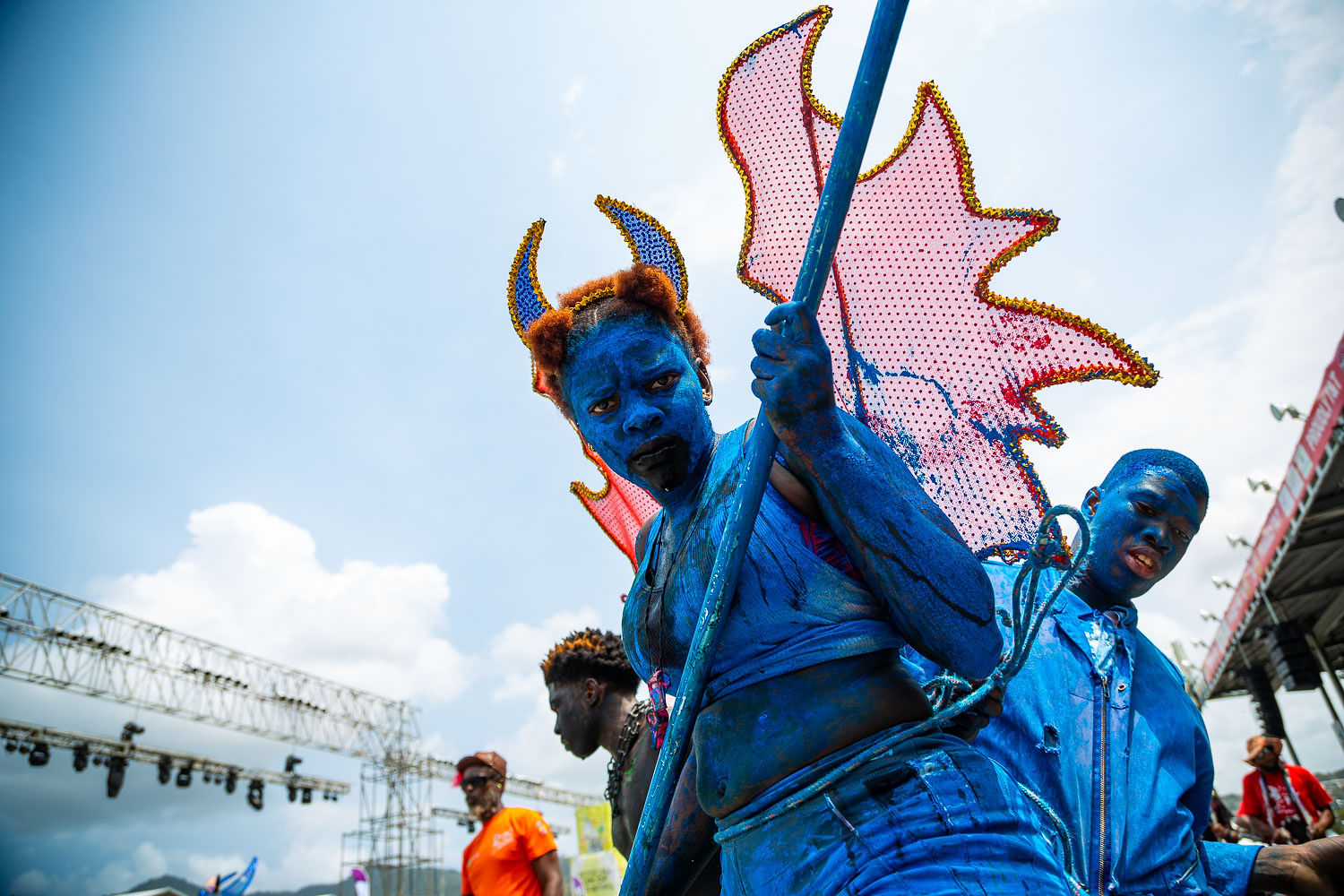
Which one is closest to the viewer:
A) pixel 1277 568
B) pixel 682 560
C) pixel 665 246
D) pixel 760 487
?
pixel 760 487

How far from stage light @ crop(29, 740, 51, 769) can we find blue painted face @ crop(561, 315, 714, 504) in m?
24.2

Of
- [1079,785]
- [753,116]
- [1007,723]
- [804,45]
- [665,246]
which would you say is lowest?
[1079,785]

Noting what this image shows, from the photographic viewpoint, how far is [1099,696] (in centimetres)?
199

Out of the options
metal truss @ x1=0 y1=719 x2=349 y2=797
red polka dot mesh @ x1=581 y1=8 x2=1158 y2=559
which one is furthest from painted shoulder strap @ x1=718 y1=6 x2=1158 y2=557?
metal truss @ x1=0 y1=719 x2=349 y2=797

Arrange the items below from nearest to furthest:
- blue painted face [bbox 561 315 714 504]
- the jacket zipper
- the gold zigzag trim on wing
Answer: blue painted face [bbox 561 315 714 504] < the jacket zipper < the gold zigzag trim on wing

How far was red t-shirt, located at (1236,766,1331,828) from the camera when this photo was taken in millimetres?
6344

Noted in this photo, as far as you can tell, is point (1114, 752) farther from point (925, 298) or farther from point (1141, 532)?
point (925, 298)

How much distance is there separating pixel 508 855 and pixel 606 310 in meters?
4.01

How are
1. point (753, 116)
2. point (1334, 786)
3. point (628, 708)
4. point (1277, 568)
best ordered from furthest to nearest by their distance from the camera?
point (1277, 568), point (1334, 786), point (628, 708), point (753, 116)

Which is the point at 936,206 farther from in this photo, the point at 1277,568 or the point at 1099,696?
the point at 1277,568

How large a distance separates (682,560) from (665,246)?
86cm

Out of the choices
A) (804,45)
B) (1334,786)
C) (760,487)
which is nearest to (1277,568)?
(1334,786)

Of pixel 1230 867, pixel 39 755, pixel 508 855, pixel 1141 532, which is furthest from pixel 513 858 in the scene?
pixel 39 755

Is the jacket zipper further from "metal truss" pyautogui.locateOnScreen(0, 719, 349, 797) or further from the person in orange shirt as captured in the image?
"metal truss" pyautogui.locateOnScreen(0, 719, 349, 797)
